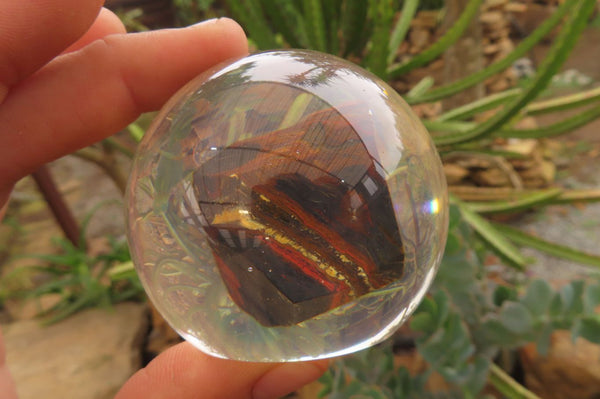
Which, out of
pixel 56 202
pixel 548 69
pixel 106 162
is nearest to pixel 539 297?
pixel 548 69

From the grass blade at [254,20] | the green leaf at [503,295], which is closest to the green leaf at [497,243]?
the green leaf at [503,295]

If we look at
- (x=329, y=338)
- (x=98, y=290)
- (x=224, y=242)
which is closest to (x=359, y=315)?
(x=329, y=338)

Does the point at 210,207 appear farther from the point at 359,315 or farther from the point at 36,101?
the point at 36,101

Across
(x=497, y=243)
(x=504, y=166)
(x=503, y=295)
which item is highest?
(x=503, y=295)

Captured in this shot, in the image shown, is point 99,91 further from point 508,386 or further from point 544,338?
point 508,386

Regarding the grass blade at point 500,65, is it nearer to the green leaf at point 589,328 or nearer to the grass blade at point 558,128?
the grass blade at point 558,128
